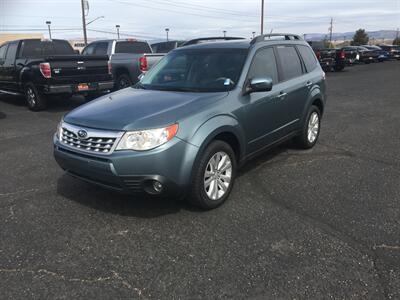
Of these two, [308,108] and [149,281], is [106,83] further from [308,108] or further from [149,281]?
[149,281]

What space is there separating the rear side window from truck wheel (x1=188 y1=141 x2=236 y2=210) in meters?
2.56

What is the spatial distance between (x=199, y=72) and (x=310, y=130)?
2.43 metres

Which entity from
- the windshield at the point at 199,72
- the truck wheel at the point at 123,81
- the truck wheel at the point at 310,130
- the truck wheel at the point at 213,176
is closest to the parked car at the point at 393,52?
the truck wheel at the point at 123,81

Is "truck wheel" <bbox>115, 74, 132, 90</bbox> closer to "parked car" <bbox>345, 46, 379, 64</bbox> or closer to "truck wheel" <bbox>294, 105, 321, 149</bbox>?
"truck wheel" <bbox>294, 105, 321, 149</bbox>

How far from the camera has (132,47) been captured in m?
12.9

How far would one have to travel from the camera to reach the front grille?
3717 mm

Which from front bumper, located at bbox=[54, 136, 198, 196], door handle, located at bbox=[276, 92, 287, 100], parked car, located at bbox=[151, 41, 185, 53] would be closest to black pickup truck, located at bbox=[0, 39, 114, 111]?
parked car, located at bbox=[151, 41, 185, 53]

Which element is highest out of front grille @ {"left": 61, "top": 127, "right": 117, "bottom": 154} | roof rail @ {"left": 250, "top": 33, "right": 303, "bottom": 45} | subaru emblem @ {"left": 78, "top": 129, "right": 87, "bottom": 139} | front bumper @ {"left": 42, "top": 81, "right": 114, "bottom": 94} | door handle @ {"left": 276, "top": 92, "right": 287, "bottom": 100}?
roof rail @ {"left": 250, "top": 33, "right": 303, "bottom": 45}

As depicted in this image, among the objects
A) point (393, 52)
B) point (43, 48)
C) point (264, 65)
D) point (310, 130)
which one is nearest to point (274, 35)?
point (264, 65)

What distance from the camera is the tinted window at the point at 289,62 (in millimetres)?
5461

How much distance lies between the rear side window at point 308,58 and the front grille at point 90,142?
12.0 ft

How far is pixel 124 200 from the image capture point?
4445 millimetres

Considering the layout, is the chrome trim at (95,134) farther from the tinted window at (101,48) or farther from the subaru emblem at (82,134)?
the tinted window at (101,48)

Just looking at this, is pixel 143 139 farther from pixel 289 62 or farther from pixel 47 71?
pixel 47 71
